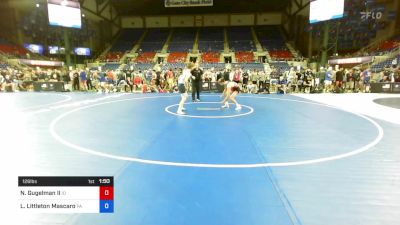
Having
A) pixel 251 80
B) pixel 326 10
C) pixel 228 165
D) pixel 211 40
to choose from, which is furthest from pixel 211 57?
pixel 228 165

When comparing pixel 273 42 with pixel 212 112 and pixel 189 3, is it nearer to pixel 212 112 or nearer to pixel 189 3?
pixel 189 3

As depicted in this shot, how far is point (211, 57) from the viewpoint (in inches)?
1510

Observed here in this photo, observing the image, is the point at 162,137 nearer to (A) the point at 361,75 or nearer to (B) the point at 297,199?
(B) the point at 297,199

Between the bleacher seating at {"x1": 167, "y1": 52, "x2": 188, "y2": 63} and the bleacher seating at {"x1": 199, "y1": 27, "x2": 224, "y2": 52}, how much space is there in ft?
9.99

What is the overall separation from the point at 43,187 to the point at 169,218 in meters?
1.40

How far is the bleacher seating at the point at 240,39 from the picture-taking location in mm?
40431

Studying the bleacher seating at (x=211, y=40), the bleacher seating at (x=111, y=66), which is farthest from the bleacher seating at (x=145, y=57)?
the bleacher seating at (x=211, y=40)

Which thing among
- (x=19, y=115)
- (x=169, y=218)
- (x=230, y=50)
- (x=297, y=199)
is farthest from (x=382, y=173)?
(x=230, y=50)

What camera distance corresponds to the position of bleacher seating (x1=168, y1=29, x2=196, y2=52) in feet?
135

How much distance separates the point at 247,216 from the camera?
121 inches

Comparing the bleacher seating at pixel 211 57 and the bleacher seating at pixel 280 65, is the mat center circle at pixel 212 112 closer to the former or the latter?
the bleacher seating at pixel 280 65

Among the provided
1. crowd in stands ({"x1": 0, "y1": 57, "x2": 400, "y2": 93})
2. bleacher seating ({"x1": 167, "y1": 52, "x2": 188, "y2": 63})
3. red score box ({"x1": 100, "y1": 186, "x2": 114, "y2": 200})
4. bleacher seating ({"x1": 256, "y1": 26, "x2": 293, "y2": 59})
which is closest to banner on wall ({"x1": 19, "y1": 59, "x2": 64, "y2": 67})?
crowd in stands ({"x1": 0, "y1": 57, "x2": 400, "y2": 93})

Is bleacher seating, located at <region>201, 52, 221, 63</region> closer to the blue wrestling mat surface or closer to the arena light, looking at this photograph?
the arena light
